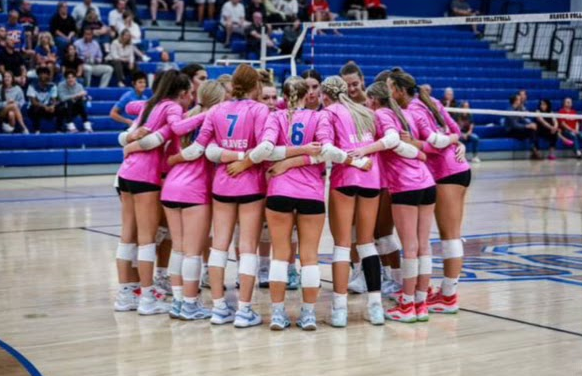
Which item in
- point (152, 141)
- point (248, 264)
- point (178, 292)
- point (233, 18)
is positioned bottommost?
point (178, 292)

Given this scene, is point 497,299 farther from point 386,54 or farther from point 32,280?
point 386,54

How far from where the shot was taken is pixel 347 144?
649 cm

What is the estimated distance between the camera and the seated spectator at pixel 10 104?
16.9 meters

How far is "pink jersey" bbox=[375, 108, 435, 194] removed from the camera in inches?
261

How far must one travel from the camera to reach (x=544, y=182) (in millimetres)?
16938

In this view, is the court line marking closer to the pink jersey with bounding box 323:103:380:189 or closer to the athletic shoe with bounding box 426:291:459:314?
the pink jersey with bounding box 323:103:380:189

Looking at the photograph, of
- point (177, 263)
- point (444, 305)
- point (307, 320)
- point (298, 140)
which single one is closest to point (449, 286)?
point (444, 305)

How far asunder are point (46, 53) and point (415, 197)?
1318 centimetres

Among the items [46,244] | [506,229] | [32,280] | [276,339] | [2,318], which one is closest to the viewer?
[276,339]

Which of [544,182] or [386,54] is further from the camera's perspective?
[386,54]

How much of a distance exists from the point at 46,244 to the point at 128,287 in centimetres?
320

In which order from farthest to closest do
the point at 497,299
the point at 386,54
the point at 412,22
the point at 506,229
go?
the point at 386,54 → the point at 412,22 → the point at 506,229 → the point at 497,299

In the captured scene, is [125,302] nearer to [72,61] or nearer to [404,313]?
[404,313]

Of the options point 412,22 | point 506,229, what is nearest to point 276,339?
point 506,229
